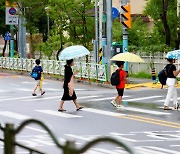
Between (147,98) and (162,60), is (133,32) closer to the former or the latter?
(162,60)

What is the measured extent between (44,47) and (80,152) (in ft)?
130

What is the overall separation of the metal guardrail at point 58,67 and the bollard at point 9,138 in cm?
2417

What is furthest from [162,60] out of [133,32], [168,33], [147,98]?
[147,98]

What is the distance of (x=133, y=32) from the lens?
36.4m

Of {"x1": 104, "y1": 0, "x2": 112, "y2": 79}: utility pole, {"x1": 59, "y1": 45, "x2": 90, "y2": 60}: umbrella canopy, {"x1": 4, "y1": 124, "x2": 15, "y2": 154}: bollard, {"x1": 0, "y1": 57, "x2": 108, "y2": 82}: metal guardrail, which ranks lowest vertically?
{"x1": 4, "y1": 124, "x2": 15, "y2": 154}: bollard

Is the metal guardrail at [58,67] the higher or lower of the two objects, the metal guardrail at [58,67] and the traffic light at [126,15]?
the lower

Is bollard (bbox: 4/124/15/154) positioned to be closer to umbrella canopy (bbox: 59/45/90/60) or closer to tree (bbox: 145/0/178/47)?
umbrella canopy (bbox: 59/45/90/60)

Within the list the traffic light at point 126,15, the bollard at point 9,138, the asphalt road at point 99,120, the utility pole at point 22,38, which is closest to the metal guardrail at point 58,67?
the utility pole at point 22,38

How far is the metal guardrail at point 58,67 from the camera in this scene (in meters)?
29.6

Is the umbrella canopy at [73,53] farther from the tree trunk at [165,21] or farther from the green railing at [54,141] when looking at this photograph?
the tree trunk at [165,21]

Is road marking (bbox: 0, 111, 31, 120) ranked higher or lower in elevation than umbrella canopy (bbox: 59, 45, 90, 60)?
lower

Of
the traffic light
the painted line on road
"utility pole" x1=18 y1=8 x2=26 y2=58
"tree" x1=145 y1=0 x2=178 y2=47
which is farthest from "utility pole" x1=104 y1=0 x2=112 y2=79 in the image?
"utility pole" x1=18 y1=8 x2=26 y2=58

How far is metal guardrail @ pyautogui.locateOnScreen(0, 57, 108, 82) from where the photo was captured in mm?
29617

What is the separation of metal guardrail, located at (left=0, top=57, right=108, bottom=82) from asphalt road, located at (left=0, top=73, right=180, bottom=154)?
509 cm
